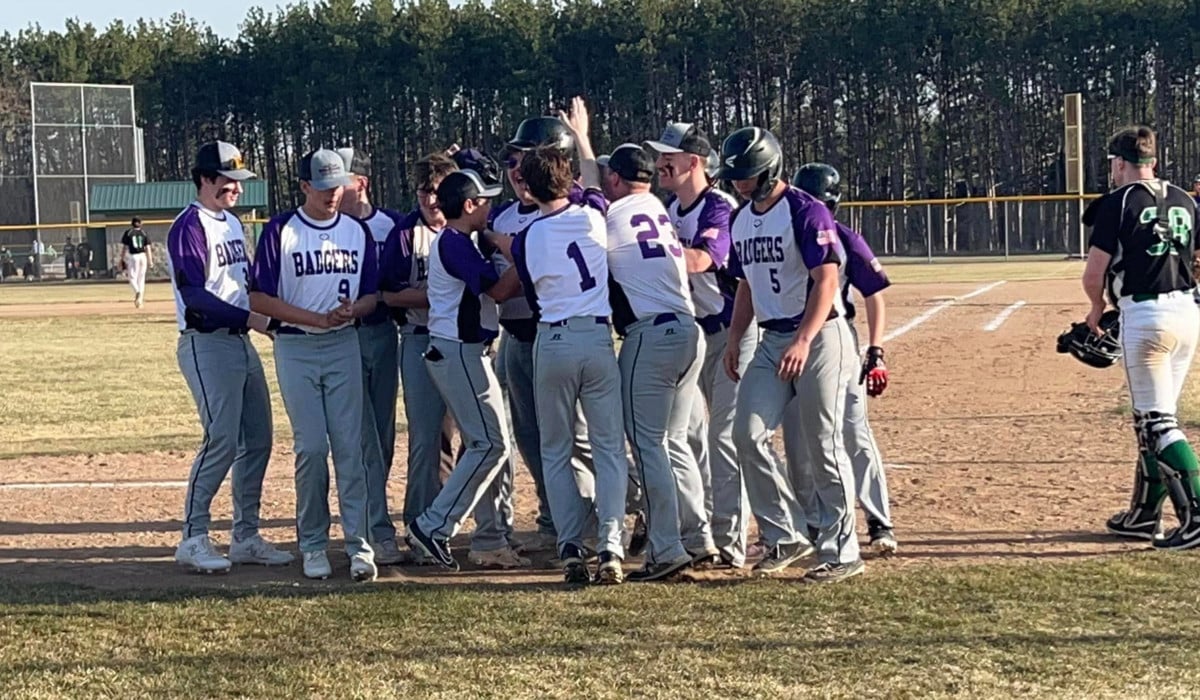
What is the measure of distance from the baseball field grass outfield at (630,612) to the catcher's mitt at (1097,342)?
84 centimetres

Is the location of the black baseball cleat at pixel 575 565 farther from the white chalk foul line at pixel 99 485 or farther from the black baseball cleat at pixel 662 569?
the white chalk foul line at pixel 99 485

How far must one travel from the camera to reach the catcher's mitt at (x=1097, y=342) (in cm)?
707

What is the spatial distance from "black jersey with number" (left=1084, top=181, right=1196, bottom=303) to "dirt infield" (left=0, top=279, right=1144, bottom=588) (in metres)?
1.23

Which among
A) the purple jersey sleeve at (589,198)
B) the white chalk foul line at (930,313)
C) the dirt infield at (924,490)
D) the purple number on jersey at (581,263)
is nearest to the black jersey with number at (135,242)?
the white chalk foul line at (930,313)

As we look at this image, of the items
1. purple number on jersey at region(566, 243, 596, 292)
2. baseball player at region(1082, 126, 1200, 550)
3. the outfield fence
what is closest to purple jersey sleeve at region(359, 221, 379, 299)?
purple number on jersey at region(566, 243, 596, 292)

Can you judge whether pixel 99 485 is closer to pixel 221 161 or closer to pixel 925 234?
pixel 221 161

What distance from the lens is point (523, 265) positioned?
611 centimetres

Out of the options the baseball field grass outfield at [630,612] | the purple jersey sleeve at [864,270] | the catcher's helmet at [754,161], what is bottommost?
the baseball field grass outfield at [630,612]

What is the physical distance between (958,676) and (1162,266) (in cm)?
270

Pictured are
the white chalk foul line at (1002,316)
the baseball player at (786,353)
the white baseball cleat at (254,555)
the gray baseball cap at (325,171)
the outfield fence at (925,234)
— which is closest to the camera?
→ the baseball player at (786,353)

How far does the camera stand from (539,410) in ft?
20.3

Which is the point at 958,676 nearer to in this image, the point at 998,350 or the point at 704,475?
the point at 704,475

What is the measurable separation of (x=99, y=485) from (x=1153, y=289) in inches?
250

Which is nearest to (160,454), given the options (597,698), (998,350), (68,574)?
(68,574)
